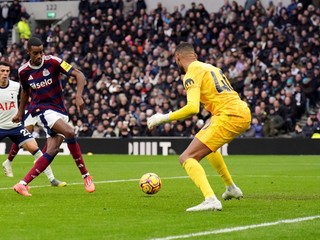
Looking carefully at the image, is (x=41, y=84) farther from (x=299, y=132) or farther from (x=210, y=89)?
(x=299, y=132)

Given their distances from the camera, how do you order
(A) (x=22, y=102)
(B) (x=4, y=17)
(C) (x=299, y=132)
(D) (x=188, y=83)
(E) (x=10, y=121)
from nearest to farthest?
(D) (x=188, y=83)
(A) (x=22, y=102)
(E) (x=10, y=121)
(C) (x=299, y=132)
(B) (x=4, y=17)

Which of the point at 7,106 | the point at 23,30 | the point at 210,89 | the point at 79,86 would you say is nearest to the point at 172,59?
the point at 23,30

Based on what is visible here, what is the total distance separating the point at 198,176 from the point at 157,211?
2.22 feet

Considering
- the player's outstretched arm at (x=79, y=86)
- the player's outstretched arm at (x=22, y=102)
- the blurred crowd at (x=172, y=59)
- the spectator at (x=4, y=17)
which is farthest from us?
the spectator at (x=4, y=17)

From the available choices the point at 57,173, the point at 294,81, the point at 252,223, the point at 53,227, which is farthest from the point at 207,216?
the point at 294,81

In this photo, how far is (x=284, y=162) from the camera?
26188mm

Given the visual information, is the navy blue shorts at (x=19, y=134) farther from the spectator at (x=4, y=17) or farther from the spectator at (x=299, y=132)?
the spectator at (x=4, y=17)

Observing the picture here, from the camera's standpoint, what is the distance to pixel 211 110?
11.9 meters

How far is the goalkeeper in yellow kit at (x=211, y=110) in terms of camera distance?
11.3 meters

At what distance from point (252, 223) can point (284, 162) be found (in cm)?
1646

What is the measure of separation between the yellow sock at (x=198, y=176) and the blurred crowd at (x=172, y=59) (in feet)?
65.5

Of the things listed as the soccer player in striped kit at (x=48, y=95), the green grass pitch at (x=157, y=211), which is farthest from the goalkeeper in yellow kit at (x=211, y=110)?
the soccer player in striped kit at (x=48, y=95)

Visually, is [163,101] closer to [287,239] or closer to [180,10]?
[180,10]

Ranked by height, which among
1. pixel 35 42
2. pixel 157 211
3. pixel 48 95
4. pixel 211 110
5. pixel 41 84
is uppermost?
pixel 35 42
